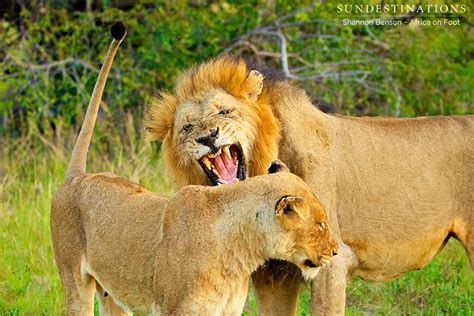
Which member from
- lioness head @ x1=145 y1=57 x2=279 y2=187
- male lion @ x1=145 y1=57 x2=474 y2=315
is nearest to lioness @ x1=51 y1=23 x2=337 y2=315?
lioness head @ x1=145 y1=57 x2=279 y2=187

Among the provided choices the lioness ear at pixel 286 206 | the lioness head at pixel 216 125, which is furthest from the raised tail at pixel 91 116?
the lioness ear at pixel 286 206

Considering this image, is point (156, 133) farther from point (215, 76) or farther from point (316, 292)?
point (316, 292)

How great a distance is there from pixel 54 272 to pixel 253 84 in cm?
211

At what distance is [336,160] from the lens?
15.9 feet

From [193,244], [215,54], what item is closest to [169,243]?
[193,244]

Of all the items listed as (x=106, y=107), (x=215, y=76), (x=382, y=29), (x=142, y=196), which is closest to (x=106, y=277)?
(x=142, y=196)

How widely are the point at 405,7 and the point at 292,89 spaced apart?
14.1 ft

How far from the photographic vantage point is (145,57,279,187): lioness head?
179 inches

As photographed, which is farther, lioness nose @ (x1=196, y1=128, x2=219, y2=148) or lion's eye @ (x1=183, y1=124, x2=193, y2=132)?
lion's eye @ (x1=183, y1=124, x2=193, y2=132)

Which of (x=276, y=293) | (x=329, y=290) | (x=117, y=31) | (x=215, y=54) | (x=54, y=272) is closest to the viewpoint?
(x=329, y=290)

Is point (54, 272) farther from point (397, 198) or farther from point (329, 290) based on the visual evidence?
point (397, 198)

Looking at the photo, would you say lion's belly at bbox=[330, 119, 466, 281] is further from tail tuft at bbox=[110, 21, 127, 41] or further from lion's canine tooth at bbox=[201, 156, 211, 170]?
tail tuft at bbox=[110, 21, 127, 41]

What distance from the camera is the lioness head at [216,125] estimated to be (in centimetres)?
454

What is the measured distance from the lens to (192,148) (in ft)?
14.9
